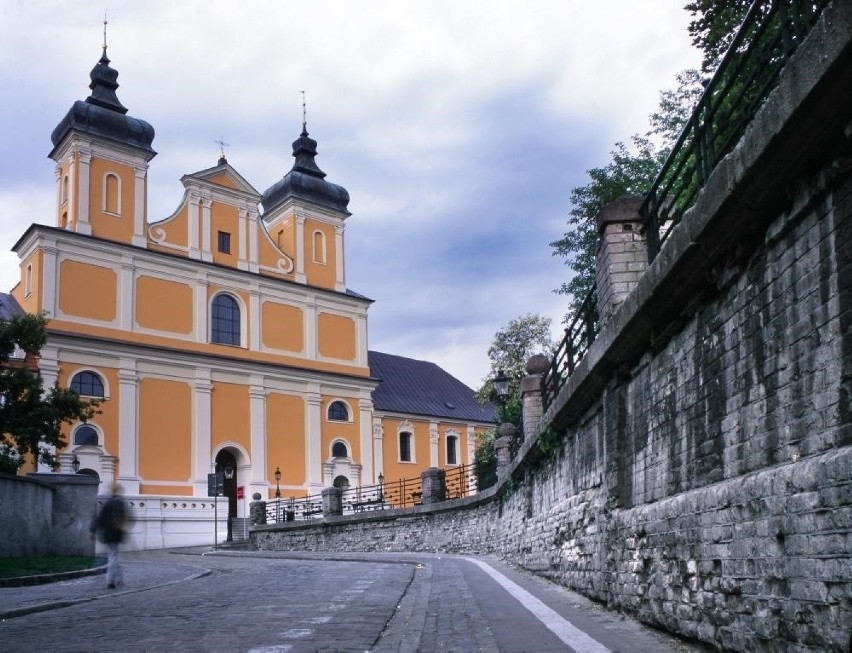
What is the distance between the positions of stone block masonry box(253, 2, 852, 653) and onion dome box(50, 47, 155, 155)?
1543 inches

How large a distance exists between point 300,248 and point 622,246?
43661 mm

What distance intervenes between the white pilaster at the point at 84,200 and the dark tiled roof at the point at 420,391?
21.6 m

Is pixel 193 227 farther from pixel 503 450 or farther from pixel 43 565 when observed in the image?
pixel 43 565

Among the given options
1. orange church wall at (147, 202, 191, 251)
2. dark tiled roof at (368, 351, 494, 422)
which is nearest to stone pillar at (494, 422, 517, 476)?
orange church wall at (147, 202, 191, 251)

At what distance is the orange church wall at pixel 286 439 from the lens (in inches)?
1907

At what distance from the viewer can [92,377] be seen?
42.2m

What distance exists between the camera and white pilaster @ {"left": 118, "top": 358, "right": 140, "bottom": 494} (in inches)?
1640

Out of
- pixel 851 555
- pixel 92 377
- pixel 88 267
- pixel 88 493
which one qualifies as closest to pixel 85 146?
pixel 88 267

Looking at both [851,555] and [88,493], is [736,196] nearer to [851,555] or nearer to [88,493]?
[851,555]

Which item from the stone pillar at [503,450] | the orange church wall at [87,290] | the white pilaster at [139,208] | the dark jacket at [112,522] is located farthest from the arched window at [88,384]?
the dark jacket at [112,522]

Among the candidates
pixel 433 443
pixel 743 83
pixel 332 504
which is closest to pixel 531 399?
pixel 743 83

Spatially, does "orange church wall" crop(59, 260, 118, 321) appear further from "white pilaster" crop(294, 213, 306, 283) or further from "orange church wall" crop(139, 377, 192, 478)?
"white pilaster" crop(294, 213, 306, 283)

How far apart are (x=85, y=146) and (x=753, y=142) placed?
140ft

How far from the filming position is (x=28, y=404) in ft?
91.3
